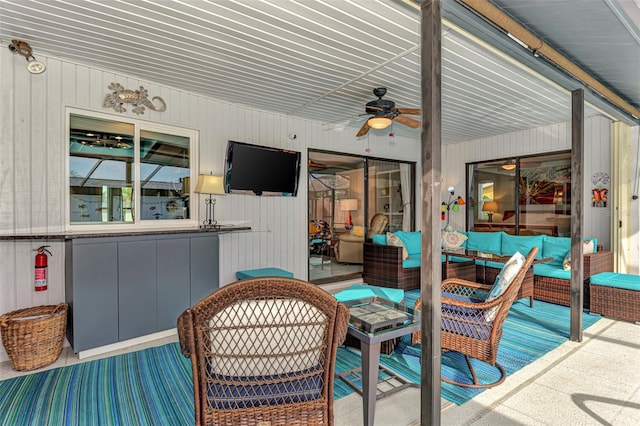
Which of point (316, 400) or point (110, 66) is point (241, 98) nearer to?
point (110, 66)

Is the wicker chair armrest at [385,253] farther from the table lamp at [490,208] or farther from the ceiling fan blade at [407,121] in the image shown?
the table lamp at [490,208]

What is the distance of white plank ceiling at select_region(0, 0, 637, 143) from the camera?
96.0 inches

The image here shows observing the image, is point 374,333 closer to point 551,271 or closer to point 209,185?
point 209,185

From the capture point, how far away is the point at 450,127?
5.84 metres

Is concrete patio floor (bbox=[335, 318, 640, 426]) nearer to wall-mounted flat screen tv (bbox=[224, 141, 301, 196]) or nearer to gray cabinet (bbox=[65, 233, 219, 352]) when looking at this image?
gray cabinet (bbox=[65, 233, 219, 352])

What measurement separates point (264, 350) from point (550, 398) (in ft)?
7.12

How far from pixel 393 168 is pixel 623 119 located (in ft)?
11.7

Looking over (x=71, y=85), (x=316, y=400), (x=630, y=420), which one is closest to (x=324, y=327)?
(x=316, y=400)

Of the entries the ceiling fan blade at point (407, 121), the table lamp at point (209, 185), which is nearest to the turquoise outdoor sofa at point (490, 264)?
the ceiling fan blade at point (407, 121)

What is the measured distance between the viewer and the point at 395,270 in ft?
16.7

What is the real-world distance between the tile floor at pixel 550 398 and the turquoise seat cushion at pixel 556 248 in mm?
2048

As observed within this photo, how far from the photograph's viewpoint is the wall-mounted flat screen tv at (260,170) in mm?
4277

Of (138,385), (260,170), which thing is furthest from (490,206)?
(138,385)

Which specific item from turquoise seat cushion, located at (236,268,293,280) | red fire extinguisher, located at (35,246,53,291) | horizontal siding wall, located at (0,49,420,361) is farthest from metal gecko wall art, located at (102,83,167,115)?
turquoise seat cushion, located at (236,268,293,280)
